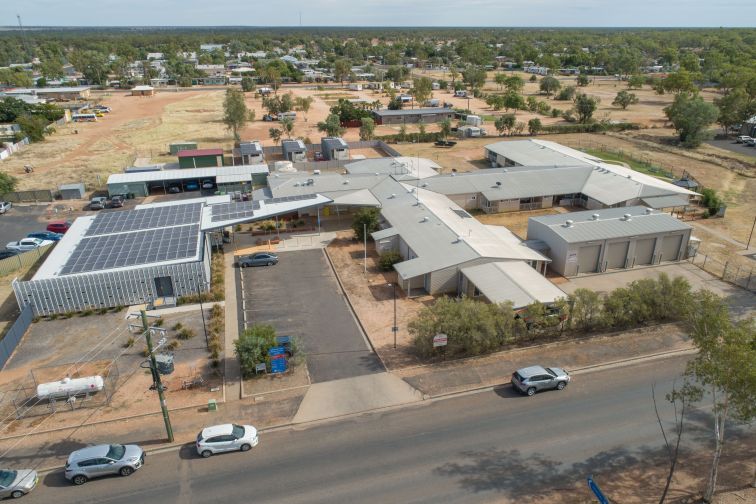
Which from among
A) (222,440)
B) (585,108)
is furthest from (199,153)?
(585,108)

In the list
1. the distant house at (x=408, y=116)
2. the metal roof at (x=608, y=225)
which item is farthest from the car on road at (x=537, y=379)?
the distant house at (x=408, y=116)

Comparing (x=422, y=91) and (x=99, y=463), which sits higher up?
(x=422, y=91)

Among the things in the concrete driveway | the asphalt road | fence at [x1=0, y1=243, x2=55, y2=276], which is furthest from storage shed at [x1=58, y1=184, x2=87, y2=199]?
the concrete driveway

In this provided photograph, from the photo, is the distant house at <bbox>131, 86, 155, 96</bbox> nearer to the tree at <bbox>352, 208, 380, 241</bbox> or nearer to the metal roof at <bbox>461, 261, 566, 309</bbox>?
the tree at <bbox>352, 208, 380, 241</bbox>

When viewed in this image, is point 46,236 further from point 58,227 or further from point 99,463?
point 99,463

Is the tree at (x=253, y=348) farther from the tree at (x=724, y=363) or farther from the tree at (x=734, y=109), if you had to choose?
the tree at (x=734, y=109)

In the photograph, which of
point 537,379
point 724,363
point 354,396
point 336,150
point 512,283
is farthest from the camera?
point 336,150
